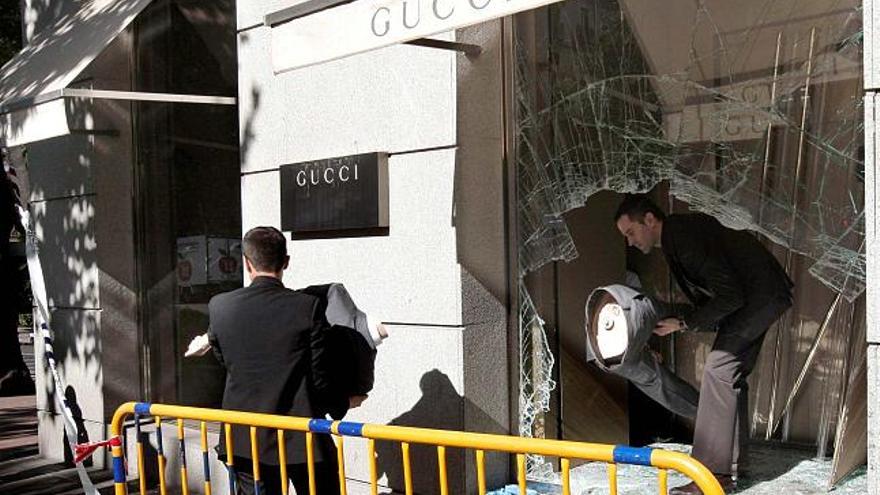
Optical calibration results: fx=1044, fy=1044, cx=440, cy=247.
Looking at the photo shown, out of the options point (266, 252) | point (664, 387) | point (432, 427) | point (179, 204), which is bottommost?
point (432, 427)

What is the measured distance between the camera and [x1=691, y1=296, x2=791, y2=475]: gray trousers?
5.73 meters

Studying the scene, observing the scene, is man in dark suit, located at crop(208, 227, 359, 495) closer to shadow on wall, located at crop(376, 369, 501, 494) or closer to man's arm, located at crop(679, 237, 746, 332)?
shadow on wall, located at crop(376, 369, 501, 494)

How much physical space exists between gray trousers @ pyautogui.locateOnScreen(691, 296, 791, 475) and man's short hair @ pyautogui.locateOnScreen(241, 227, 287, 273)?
8.28 feet

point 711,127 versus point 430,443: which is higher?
point 711,127

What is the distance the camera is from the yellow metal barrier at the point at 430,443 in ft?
10.2

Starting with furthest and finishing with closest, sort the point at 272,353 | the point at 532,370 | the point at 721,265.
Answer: the point at 532,370
the point at 721,265
the point at 272,353

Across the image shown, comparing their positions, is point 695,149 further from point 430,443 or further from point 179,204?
point 179,204

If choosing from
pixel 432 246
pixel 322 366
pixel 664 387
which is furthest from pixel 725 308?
pixel 322 366

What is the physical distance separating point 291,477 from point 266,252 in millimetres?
1010

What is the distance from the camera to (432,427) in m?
6.00

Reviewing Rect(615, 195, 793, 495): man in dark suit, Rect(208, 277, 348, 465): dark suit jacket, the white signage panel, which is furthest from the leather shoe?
the white signage panel

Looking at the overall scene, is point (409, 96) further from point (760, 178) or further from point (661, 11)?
point (760, 178)

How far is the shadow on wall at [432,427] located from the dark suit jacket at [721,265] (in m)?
1.39

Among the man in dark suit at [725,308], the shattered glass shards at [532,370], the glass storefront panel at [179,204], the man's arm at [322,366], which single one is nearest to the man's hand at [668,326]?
the man in dark suit at [725,308]
